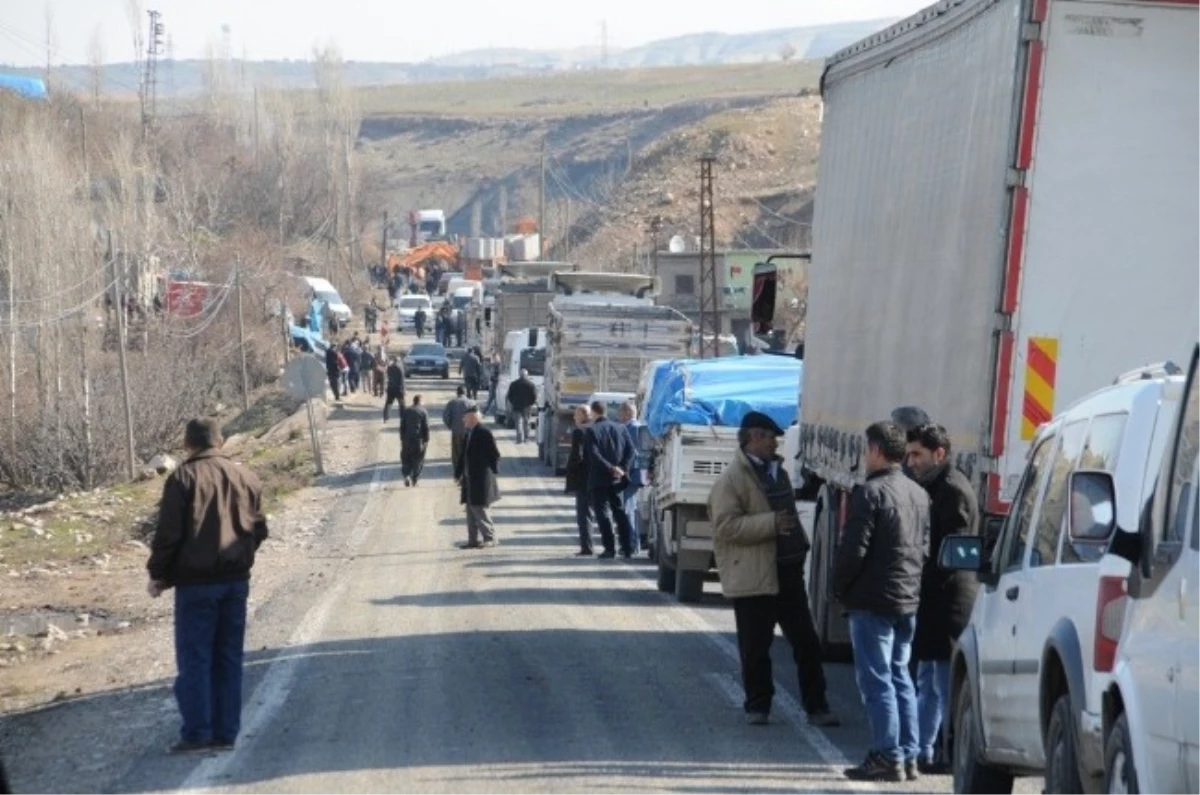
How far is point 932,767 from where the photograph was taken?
11.3 meters

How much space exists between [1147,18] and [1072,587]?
4268 mm

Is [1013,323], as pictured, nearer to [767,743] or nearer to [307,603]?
[767,743]

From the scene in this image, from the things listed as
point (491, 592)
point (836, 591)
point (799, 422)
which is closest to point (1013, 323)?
point (836, 591)

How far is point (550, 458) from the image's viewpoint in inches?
1678

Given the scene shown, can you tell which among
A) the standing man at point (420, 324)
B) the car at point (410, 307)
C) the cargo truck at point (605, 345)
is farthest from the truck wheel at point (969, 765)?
the car at point (410, 307)

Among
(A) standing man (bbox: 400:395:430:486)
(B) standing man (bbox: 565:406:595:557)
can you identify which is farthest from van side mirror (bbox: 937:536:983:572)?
(A) standing man (bbox: 400:395:430:486)

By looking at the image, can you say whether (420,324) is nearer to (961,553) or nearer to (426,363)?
(426,363)

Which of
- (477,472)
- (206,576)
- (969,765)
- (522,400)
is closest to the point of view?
(969,765)

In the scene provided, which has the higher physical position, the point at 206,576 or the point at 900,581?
the point at 900,581

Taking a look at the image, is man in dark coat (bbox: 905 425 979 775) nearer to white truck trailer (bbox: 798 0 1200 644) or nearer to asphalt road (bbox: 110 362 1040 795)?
white truck trailer (bbox: 798 0 1200 644)

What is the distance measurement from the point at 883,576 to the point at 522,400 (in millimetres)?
36310

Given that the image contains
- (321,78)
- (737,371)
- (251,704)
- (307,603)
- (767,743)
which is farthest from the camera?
(321,78)

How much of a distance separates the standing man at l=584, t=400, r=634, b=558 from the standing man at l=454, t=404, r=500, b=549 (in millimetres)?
1360

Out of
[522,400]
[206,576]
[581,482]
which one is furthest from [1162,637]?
[522,400]
